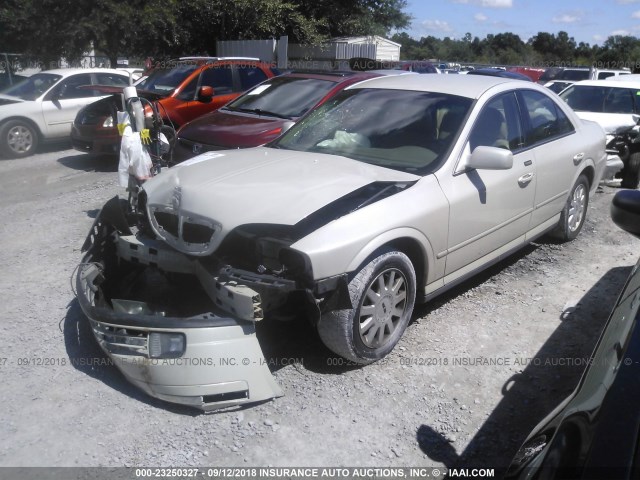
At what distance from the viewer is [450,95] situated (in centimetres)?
452

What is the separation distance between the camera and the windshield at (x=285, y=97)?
7.60 m

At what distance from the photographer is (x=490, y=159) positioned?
13.1 feet

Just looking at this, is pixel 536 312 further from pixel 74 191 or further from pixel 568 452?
pixel 74 191

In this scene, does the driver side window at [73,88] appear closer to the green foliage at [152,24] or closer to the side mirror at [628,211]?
the green foliage at [152,24]

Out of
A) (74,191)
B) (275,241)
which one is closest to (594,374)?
Result: (275,241)

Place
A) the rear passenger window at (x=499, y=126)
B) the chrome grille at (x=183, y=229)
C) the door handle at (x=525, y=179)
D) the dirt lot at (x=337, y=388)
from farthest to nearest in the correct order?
the door handle at (x=525, y=179) → the rear passenger window at (x=499, y=126) → the chrome grille at (x=183, y=229) → the dirt lot at (x=337, y=388)

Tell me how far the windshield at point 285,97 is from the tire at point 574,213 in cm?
336

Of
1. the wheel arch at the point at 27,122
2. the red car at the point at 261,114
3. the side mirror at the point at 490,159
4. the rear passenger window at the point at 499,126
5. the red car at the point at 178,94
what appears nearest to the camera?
the side mirror at the point at 490,159

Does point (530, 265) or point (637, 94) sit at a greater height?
point (637, 94)

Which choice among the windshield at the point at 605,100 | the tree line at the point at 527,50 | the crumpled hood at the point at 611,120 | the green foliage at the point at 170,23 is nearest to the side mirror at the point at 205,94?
the crumpled hood at the point at 611,120

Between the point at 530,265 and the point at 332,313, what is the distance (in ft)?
9.49

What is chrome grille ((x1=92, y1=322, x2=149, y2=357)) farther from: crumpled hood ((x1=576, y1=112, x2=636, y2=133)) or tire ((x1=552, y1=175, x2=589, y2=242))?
crumpled hood ((x1=576, y1=112, x2=636, y2=133))

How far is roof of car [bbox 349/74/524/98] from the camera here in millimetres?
4574

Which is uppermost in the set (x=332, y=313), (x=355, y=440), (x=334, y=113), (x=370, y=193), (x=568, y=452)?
(x=334, y=113)
